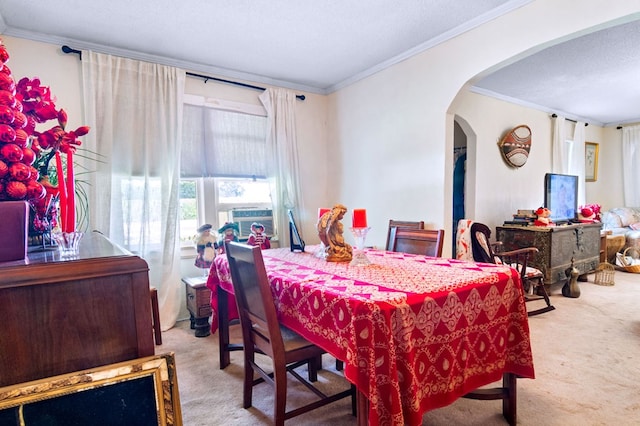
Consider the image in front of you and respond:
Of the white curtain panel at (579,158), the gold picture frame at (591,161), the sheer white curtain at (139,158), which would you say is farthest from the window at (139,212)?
the gold picture frame at (591,161)

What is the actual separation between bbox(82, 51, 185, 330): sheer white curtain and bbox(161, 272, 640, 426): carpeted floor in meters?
0.79

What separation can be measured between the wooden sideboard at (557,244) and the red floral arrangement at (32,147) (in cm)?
432

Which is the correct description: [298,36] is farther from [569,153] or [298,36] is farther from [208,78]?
[569,153]

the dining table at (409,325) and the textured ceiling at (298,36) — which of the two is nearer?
the dining table at (409,325)

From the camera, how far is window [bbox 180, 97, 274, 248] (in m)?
3.40

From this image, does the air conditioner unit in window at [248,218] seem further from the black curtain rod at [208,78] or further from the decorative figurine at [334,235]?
the decorative figurine at [334,235]

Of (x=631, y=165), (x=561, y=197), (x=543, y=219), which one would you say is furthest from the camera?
(x=631, y=165)

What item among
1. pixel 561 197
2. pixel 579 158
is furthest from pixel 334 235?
pixel 579 158

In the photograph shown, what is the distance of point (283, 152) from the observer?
3.81 meters

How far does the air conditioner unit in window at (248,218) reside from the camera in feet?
11.8

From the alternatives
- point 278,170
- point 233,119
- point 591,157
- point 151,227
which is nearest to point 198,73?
point 233,119

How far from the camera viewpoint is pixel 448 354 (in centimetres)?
134

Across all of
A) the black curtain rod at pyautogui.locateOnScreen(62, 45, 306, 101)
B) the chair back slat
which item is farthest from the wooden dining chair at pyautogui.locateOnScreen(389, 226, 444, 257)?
the black curtain rod at pyautogui.locateOnScreen(62, 45, 306, 101)

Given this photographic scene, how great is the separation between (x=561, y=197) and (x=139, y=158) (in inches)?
196
